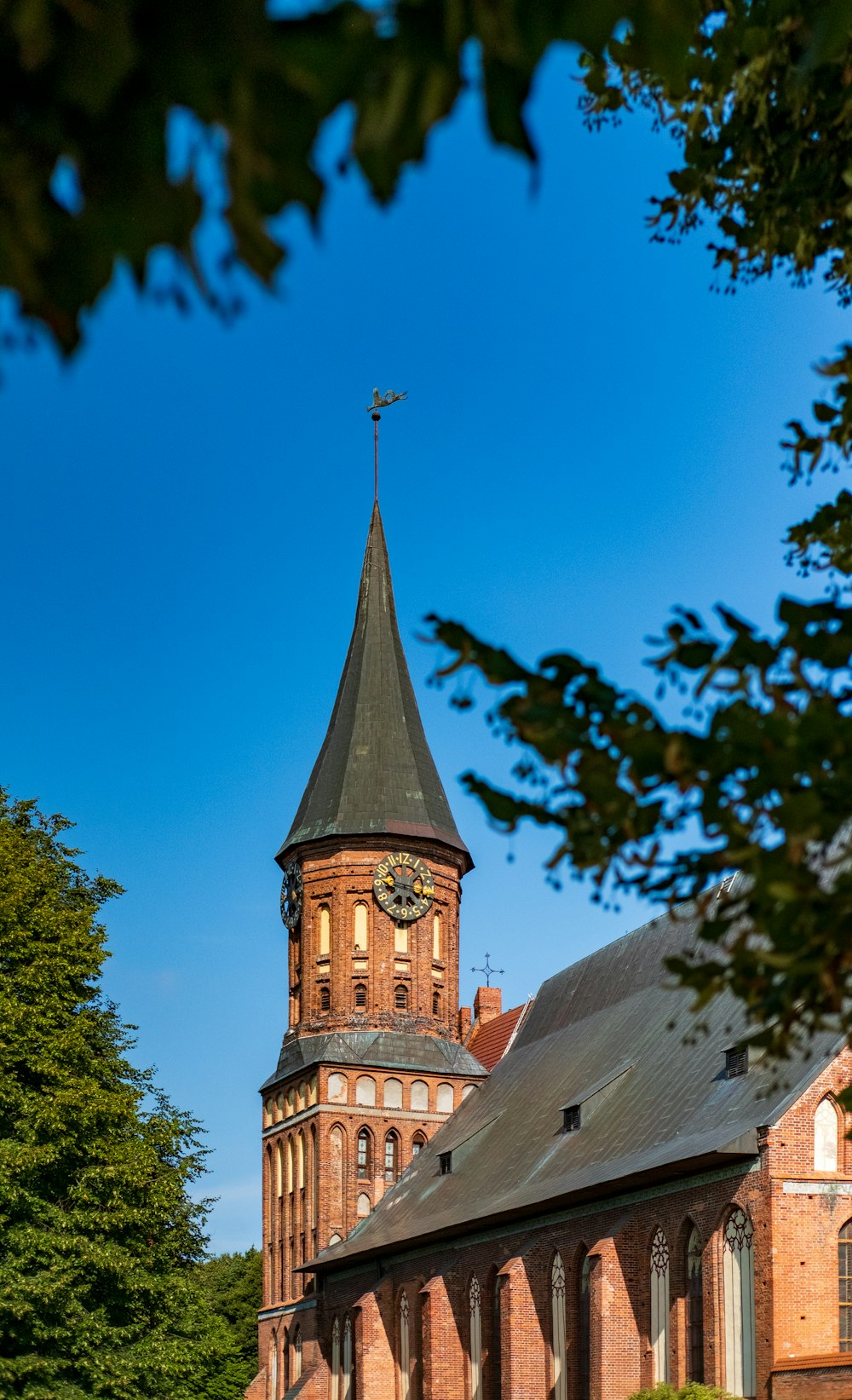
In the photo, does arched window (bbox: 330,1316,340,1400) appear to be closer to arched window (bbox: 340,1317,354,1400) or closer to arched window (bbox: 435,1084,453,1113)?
arched window (bbox: 340,1317,354,1400)

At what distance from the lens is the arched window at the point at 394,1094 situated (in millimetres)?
46688

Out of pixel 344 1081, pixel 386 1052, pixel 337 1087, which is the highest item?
pixel 386 1052

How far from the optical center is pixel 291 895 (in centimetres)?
5059

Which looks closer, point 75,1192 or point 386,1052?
point 75,1192

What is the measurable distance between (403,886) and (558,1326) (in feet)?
59.0

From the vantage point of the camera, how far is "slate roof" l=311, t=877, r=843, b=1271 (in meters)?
28.5

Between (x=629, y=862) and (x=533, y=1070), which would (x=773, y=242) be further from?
(x=533, y=1070)

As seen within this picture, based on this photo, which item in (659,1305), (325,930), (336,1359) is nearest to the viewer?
(659,1305)

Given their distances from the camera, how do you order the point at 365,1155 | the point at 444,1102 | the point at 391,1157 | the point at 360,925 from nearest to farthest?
the point at 365,1155 < the point at 391,1157 < the point at 444,1102 < the point at 360,925

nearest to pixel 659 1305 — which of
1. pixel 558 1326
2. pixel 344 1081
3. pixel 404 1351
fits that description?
pixel 558 1326

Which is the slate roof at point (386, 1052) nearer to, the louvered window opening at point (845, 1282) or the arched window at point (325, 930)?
the arched window at point (325, 930)

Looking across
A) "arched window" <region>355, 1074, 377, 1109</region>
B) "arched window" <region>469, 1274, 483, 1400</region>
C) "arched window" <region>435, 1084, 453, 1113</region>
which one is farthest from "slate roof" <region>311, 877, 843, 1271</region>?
"arched window" <region>355, 1074, 377, 1109</region>

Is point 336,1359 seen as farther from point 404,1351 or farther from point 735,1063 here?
point 735,1063

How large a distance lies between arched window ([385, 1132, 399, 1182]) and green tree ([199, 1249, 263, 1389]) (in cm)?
2352
